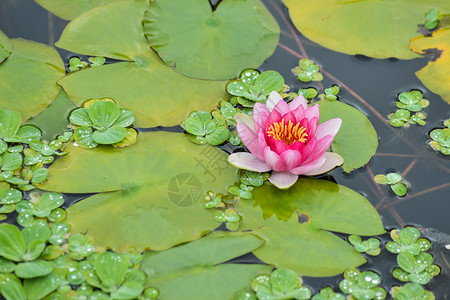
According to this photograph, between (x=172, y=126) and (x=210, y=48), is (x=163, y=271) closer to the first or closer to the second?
(x=172, y=126)

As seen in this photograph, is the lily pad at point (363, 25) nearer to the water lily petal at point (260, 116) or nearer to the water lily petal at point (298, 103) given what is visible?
the water lily petal at point (298, 103)

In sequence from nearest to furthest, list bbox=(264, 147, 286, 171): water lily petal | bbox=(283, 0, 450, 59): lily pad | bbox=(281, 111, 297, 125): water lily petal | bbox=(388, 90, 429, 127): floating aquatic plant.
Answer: bbox=(264, 147, 286, 171): water lily petal < bbox=(281, 111, 297, 125): water lily petal < bbox=(388, 90, 429, 127): floating aquatic plant < bbox=(283, 0, 450, 59): lily pad

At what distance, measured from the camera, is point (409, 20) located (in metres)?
3.48

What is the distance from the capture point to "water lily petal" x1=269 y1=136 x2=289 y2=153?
256cm

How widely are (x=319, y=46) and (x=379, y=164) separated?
1.00 meters

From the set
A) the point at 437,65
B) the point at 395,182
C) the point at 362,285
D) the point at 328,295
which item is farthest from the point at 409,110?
the point at 328,295

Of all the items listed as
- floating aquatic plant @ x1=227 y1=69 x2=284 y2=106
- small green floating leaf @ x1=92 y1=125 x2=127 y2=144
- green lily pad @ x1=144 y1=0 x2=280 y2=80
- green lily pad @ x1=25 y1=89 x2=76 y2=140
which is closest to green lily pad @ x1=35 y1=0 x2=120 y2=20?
green lily pad @ x1=144 y1=0 x2=280 y2=80

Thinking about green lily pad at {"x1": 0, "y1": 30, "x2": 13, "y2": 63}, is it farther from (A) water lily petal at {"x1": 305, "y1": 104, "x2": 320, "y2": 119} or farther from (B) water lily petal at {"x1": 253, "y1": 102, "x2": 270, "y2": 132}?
(A) water lily petal at {"x1": 305, "y1": 104, "x2": 320, "y2": 119}

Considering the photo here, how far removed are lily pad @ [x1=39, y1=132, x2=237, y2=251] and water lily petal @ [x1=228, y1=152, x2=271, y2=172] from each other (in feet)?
0.35

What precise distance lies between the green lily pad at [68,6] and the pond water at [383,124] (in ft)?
0.16

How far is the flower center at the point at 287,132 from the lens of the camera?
2.63 meters

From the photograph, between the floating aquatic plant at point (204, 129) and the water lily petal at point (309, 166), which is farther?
the floating aquatic plant at point (204, 129)

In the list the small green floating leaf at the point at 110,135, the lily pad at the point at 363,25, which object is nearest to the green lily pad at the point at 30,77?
the small green floating leaf at the point at 110,135

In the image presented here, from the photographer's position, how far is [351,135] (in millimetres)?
2914
